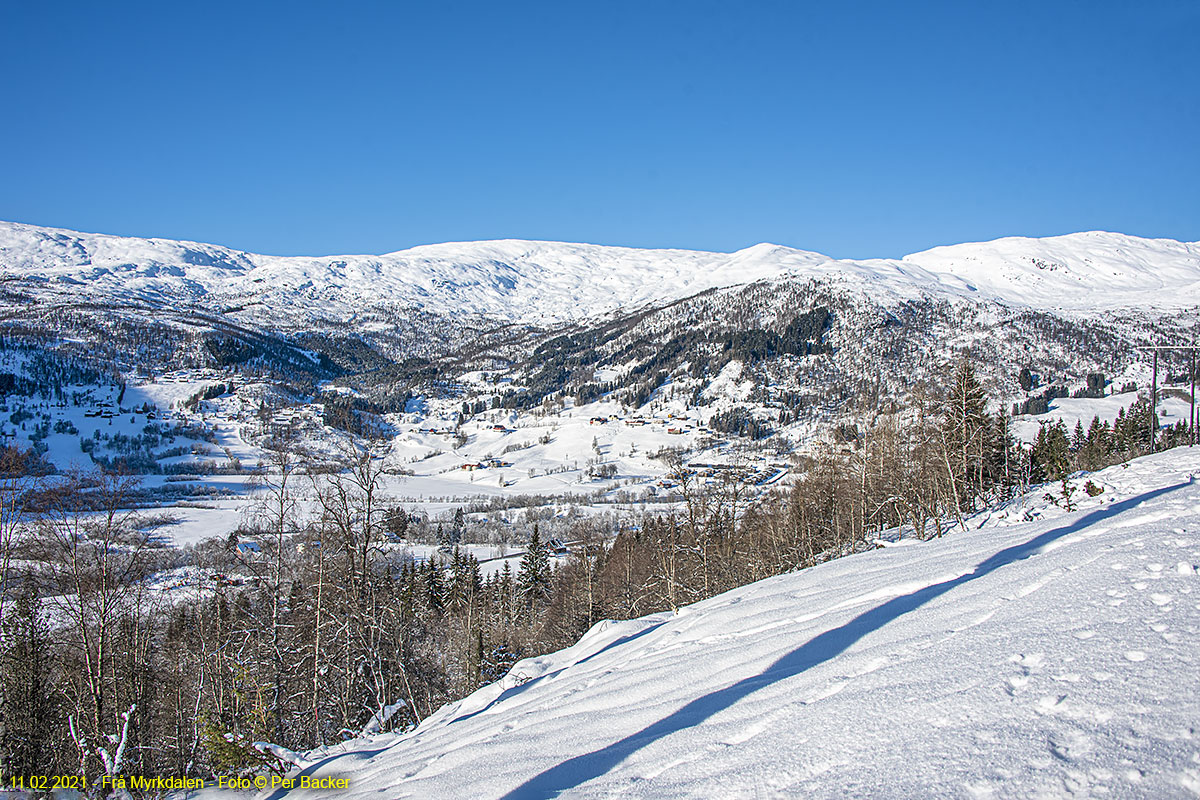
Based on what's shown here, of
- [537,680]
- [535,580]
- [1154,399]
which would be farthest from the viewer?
[535,580]

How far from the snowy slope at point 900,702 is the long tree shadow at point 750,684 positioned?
28 mm

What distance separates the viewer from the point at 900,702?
11.9ft

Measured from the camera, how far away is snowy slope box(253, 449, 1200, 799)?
277 centimetres

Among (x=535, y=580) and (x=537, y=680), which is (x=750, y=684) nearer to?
(x=537, y=680)

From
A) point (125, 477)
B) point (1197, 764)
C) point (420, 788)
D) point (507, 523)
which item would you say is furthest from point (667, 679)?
point (507, 523)

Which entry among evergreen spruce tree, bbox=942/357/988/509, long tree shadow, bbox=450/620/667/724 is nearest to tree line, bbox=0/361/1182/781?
evergreen spruce tree, bbox=942/357/988/509

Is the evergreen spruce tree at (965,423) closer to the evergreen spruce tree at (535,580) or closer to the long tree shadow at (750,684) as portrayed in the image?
the long tree shadow at (750,684)

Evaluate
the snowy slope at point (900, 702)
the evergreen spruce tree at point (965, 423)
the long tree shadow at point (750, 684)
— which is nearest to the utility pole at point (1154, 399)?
the evergreen spruce tree at point (965, 423)

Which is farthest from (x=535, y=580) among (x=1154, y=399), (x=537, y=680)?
(x=1154, y=399)

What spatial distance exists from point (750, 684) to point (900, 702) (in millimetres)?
1584

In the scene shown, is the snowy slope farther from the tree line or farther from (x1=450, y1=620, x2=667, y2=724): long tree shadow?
the tree line

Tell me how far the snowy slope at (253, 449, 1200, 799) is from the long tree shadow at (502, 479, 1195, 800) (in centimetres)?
3

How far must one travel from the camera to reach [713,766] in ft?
11.4

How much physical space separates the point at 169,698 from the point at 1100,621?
25.7 metres
